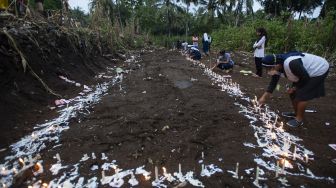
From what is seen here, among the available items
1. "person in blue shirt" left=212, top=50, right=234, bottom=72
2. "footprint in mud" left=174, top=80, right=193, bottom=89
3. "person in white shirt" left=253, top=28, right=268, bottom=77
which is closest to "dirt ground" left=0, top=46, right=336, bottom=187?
"footprint in mud" left=174, top=80, right=193, bottom=89

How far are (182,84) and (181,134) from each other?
146 inches

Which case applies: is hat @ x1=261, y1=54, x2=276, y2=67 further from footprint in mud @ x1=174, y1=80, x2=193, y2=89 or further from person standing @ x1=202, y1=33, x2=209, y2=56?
person standing @ x1=202, y1=33, x2=209, y2=56

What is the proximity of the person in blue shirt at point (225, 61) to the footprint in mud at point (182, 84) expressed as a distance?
2620 mm

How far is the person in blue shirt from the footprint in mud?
2.62 m

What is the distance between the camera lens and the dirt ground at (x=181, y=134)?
3625mm

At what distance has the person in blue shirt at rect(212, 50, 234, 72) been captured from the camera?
35.2ft

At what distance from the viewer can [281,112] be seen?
568cm

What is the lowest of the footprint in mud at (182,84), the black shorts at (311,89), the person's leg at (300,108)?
the footprint in mud at (182,84)

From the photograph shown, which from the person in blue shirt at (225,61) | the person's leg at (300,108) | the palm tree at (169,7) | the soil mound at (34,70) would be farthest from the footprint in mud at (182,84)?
the palm tree at (169,7)

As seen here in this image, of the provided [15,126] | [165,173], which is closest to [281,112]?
[165,173]

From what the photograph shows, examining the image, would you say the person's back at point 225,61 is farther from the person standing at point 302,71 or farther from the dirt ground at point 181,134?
the person standing at point 302,71

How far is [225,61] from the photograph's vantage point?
10.8 meters

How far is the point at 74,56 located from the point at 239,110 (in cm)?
606

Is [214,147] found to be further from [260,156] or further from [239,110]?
[239,110]
